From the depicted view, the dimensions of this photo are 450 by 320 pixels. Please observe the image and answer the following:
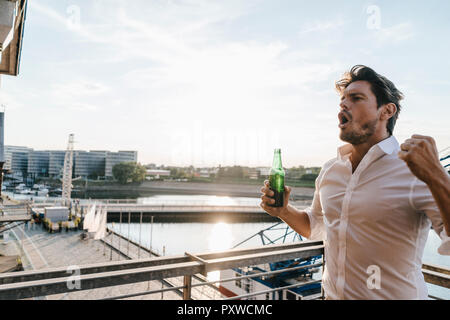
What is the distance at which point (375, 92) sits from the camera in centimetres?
160

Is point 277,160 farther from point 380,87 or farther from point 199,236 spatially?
point 199,236

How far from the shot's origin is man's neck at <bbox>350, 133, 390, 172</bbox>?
160cm

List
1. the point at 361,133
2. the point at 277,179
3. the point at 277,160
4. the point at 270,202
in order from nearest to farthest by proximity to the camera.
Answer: the point at 361,133, the point at 270,202, the point at 277,179, the point at 277,160

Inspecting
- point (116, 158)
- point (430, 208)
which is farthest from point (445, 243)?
point (116, 158)

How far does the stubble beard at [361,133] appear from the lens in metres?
1.55

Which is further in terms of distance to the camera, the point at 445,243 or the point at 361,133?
the point at 361,133

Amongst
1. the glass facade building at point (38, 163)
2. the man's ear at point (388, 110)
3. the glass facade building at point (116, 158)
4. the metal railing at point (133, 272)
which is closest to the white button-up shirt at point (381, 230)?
the man's ear at point (388, 110)

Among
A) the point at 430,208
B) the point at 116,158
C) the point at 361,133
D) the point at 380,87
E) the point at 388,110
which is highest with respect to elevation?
the point at 116,158

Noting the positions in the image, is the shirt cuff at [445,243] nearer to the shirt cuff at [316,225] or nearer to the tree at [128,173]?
the shirt cuff at [316,225]

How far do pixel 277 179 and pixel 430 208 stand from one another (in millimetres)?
912

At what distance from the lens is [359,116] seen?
5.12ft

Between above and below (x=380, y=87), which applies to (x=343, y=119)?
below

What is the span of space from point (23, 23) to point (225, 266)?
17.1 feet

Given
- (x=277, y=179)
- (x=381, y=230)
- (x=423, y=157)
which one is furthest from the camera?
(x=277, y=179)
